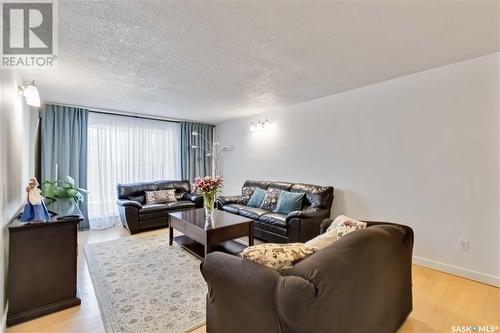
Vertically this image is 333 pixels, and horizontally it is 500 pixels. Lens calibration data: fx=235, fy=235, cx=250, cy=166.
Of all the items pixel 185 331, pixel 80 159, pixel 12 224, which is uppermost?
pixel 80 159

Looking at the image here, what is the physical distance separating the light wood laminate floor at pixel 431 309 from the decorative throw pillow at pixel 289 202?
1.76 metres

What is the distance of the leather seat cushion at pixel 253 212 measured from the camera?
154 inches

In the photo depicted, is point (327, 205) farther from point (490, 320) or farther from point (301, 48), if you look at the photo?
point (301, 48)

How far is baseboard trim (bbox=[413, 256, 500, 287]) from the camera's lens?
252 cm

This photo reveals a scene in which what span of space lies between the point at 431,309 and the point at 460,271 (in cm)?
100

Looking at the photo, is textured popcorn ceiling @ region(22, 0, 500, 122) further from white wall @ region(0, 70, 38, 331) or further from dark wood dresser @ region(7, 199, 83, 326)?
dark wood dresser @ region(7, 199, 83, 326)

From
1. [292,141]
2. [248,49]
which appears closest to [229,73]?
[248,49]

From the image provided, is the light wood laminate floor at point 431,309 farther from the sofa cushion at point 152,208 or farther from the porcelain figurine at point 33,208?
the sofa cushion at point 152,208

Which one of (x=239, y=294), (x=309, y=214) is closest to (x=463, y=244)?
(x=309, y=214)

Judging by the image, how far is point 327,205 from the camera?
12.4 feet

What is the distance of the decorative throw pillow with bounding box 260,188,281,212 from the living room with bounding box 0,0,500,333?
55 millimetres

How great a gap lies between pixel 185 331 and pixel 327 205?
8.83 ft

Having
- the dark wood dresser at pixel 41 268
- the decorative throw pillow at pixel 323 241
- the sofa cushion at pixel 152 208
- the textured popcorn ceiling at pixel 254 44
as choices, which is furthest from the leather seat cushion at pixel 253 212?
the dark wood dresser at pixel 41 268

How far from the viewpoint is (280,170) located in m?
4.91
